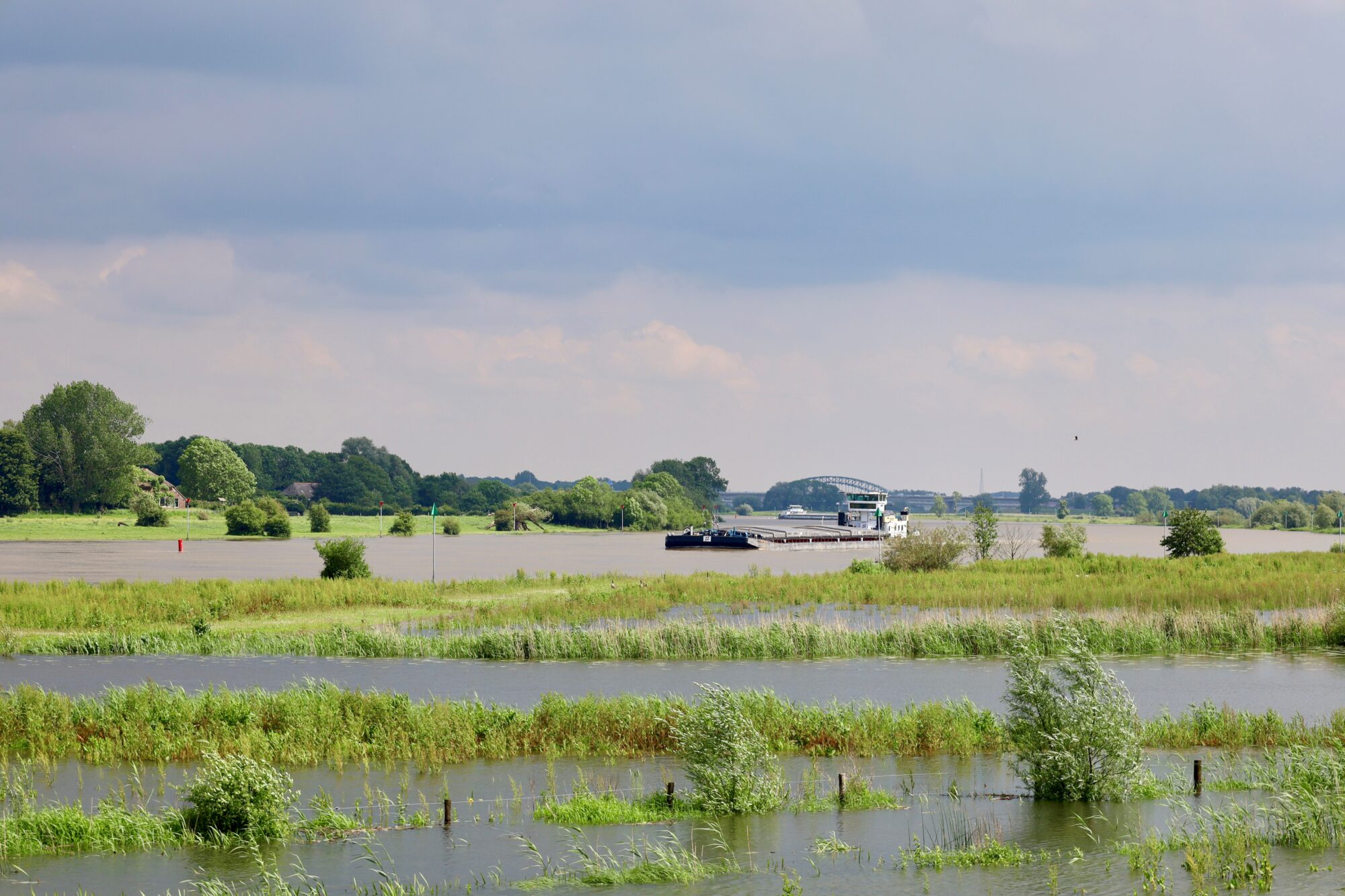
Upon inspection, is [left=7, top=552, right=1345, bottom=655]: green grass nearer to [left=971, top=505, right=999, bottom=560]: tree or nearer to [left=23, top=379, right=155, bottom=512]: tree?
[left=971, top=505, right=999, bottom=560]: tree

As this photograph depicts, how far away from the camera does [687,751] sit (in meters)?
19.2

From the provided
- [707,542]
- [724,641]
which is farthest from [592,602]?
[707,542]

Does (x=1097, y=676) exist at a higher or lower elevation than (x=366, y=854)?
higher

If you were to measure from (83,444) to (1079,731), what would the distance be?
173289mm

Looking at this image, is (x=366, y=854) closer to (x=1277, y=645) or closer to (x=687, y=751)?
(x=687, y=751)

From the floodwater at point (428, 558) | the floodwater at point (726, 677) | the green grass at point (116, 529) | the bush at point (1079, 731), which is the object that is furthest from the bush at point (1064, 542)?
the green grass at point (116, 529)

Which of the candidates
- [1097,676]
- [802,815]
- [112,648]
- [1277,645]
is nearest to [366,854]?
[802,815]

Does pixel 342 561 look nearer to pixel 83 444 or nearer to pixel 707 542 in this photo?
pixel 707 542

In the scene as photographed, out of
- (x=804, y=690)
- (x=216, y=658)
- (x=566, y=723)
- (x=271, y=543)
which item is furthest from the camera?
(x=271, y=543)

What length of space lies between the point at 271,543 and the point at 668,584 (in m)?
92.5

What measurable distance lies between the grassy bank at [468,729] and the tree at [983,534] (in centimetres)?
5576

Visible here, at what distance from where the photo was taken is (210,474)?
590ft

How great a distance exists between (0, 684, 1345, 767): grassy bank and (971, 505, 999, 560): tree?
55.8 meters

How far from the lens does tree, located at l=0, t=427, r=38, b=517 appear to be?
156m
